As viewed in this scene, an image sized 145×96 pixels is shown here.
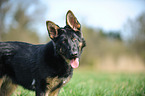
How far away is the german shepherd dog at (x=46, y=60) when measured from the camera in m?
2.98

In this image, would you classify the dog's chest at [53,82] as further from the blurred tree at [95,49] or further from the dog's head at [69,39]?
the blurred tree at [95,49]

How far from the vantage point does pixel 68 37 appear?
10.1 ft

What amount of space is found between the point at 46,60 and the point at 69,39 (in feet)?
2.25

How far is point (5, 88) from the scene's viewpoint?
11.8ft

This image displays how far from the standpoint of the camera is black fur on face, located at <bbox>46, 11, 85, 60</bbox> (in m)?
2.96

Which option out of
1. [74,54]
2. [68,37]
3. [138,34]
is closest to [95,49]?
[138,34]

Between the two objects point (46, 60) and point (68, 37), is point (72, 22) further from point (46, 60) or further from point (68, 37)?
point (46, 60)

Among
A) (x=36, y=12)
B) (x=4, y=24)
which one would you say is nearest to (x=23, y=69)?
(x=4, y=24)

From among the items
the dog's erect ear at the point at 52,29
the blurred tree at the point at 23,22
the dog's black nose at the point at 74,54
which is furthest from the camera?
the blurred tree at the point at 23,22

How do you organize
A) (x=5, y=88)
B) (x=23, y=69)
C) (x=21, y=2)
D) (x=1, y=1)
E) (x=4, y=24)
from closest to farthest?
(x=23, y=69), (x=5, y=88), (x=1, y=1), (x=4, y=24), (x=21, y=2)

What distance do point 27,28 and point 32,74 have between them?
73.6 feet

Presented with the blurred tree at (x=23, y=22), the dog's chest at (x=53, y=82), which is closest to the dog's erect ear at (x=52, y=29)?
the dog's chest at (x=53, y=82)

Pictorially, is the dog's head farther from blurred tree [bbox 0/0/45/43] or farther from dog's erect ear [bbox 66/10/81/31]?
blurred tree [bbox 0/0/45/43]

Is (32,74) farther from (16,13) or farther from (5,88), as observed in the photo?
(16,13)
